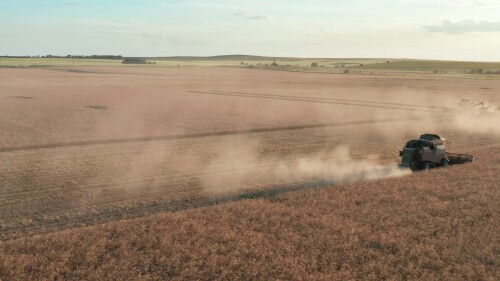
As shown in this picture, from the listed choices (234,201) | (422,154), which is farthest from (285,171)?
(422,154)

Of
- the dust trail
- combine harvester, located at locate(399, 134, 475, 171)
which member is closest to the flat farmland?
the dust trail

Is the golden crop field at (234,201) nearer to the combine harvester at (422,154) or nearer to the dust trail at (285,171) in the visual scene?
the dust trail at (285,171)

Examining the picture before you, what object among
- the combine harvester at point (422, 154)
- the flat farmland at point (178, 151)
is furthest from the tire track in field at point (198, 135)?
the combine harvester at point (422, 154)

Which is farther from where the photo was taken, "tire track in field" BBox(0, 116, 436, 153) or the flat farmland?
"tire track in field" BBox(0, 116, 436, 153)

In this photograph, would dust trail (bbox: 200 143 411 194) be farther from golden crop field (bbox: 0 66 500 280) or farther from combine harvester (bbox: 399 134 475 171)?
combine harvester (bbox: 399 134 475 171)

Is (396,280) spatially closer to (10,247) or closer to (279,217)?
(279,217)
